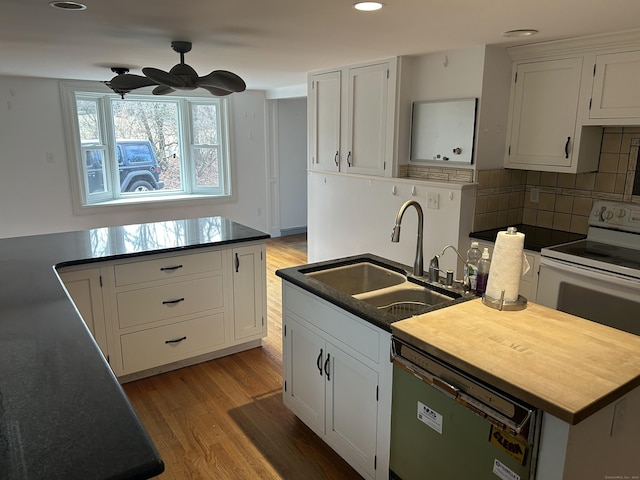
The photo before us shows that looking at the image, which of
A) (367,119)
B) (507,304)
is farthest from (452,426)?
(367,119)

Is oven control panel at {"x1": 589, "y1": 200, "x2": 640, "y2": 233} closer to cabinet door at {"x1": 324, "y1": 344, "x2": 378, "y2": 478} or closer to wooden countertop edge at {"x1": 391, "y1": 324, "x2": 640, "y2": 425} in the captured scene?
wooden countertop edge at {"x1": 391, "y1": 324, "x2": 640, "y2": 425}

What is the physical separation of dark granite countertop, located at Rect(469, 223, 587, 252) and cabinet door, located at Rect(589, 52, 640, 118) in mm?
847

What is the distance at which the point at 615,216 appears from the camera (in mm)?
3123

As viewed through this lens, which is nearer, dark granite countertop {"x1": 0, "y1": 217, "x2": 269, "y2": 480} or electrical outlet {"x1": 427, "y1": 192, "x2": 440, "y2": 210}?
dark granite countertop {"x1": 0, "y1": 217, "x2": 269, "y2": 480}

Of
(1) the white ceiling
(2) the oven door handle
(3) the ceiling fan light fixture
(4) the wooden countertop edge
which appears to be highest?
(1) the white ceiling

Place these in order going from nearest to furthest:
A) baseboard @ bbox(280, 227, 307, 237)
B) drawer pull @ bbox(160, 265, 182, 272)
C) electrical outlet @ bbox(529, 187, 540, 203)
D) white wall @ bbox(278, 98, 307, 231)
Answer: drawer pull @ bbox(160, 265, 182, 272), electrical outlet @ bbox(529, 187, 540, 203), white wall @ bbox(278, 98, 307, 231), baseboard @ bbox(280, 227, 307, 237)

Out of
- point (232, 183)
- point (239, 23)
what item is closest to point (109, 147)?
point (232, 183)

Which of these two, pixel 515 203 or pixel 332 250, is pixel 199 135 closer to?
pixel 332 250

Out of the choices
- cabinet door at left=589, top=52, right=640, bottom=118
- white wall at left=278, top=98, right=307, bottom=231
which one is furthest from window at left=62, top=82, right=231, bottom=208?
cabinet door at left=589, top=52, right=640, bottom=118

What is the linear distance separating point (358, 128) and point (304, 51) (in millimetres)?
990

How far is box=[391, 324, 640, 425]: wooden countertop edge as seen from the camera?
119cm

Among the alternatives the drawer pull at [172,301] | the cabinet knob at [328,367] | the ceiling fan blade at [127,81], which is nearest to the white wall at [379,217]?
the cabinet knob at [328,367]

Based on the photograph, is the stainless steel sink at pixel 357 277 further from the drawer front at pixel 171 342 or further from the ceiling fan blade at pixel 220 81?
the ceiling fan blade at pixel 220 81

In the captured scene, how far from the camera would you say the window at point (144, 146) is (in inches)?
218
